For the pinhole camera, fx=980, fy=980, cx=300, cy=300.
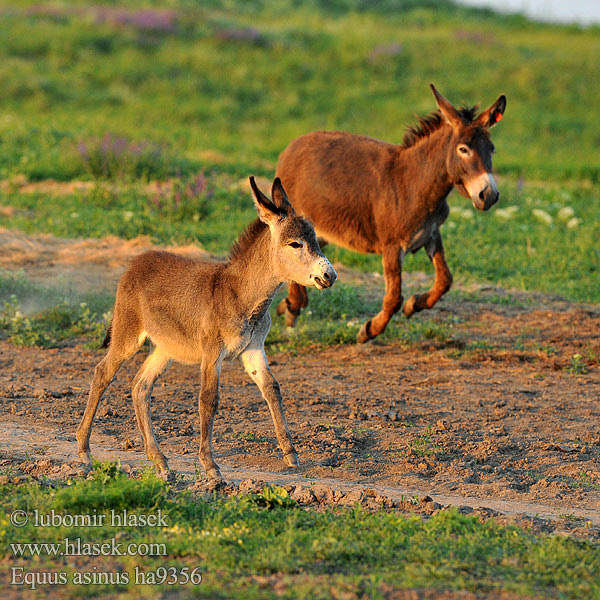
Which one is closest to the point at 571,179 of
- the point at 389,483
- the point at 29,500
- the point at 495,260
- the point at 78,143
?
the point at 495,260

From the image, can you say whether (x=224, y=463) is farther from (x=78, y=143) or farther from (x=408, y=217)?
(x=78, y=143)

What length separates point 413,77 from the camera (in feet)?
93.1

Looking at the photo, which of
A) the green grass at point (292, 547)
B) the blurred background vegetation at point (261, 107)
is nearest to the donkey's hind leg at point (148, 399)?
the green grass at point (292, 547)

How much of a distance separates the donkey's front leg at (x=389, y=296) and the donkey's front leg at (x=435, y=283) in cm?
39

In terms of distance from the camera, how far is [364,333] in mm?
9695

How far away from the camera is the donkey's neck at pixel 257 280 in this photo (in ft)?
21.7

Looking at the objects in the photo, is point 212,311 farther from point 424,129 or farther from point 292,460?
point 424,129

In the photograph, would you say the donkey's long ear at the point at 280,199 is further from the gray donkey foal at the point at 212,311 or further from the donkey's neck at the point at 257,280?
the donkey's neck at the point at 257,280

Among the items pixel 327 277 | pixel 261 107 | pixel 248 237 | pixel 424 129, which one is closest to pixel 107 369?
pixel 248 237

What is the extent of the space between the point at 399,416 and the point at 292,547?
120 inches

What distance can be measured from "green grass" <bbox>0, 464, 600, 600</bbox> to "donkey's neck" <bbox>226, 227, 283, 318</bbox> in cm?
138

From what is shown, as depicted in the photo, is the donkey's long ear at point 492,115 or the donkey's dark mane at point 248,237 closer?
the donkey's dark mane at point 248,237

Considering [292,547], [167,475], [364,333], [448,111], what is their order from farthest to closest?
1. [364,333]
2. [448,111]
3. [167,475]
4. [292,547]

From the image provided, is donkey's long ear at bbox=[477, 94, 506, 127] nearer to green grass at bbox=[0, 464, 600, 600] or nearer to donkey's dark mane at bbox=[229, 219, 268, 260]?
donkey's dark mane at bbox=[229, 219, 268, 260]
